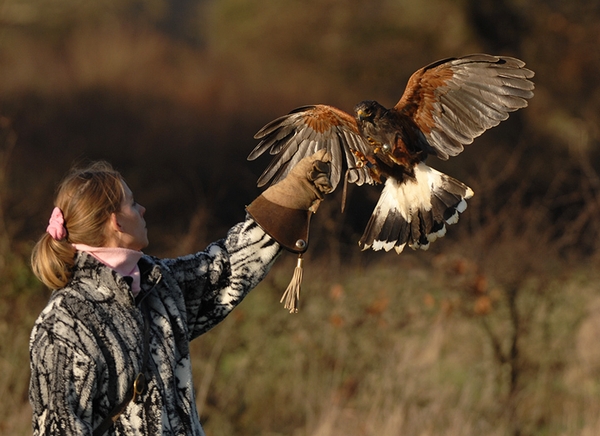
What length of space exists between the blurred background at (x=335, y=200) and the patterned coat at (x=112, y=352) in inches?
21.8

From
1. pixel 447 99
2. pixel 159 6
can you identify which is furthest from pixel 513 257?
pixel 159 6

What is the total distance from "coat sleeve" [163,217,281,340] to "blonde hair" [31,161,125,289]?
38 centimetres

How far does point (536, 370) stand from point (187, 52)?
11.2 meters

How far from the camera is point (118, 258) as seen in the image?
8.16 ft

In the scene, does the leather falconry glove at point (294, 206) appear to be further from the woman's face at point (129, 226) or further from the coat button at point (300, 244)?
the woman's face at point (129, 226)

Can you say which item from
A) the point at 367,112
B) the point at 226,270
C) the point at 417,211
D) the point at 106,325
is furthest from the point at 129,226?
the point at 417,211

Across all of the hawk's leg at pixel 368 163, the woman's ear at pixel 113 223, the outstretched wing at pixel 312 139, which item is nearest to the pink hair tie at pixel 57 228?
the woman's ear at pixel 113 223

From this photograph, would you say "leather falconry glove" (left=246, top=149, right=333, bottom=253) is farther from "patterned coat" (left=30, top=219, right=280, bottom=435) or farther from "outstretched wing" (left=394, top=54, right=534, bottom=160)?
"outstretched wing" (left=394, top=54, right=534, bottom=160)

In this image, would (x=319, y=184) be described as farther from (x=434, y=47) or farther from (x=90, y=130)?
(x=434, y=47)

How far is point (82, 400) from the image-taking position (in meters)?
2.31

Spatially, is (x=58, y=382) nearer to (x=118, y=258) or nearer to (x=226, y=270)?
(x=118, y=258)

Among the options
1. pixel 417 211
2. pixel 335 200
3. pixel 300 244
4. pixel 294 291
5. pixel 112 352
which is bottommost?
pixel 112 352

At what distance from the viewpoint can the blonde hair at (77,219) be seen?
8.01 ft

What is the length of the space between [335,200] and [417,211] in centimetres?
363
